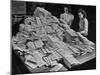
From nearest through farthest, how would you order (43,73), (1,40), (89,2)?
1. (1,40)
2. (43,73)
3. (89,2)

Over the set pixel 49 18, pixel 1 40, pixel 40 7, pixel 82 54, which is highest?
pixel 40 7

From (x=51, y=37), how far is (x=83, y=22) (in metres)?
0.62

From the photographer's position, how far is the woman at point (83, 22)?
2856mm

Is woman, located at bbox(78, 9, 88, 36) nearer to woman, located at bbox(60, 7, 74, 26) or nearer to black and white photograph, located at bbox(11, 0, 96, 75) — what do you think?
black and white photograph, located at bbox(11, 0, 96, 75)

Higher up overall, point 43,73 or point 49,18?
point 49,18

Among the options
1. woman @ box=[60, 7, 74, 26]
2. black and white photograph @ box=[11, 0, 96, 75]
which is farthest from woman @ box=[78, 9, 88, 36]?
woman @ box=[60, 7, 74, 26]

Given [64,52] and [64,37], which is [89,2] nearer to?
[64,37]

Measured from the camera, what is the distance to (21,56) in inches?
101

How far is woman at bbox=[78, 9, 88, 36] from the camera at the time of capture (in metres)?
2.86

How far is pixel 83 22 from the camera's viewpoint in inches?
113

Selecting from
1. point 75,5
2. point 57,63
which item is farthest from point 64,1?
point 57,63

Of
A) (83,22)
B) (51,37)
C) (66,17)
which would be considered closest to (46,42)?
(51,37)

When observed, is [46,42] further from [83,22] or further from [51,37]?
[83,22]

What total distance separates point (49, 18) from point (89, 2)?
2.49 feet
